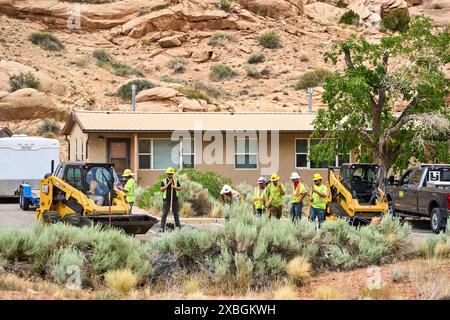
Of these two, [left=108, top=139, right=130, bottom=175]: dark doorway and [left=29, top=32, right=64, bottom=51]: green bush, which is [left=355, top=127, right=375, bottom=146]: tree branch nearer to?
[left=108, top=139, right=130, bottom=175]: dark doorway

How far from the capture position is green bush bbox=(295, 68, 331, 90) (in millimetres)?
60062

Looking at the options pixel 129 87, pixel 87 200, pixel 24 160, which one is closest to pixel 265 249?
pixel 87 200

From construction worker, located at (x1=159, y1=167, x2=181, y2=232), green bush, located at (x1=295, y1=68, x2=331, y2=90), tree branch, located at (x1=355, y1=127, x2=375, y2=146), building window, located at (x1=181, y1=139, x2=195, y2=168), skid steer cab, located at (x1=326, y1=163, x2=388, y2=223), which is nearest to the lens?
construction worker, located at (x1=159, y1=167, x2=181, y2=232)

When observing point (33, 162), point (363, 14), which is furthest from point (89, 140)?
point (363, 14)

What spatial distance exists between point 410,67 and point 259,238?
15.2m

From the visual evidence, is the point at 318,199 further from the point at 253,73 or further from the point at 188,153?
the point at 253,73

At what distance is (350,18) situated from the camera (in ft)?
254

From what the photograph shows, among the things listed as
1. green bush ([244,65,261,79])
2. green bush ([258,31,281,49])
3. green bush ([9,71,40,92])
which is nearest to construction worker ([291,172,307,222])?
green bush ([9,71,40,92])

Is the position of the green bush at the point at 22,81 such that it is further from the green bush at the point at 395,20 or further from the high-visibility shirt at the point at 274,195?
the high-visibility shirt at the point at 274,195

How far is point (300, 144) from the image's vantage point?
3481 cm

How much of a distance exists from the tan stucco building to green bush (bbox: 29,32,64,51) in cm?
3233

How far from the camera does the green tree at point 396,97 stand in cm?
2686

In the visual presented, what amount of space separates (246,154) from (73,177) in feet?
52.6

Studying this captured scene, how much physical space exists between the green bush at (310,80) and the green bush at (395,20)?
54.4ft
